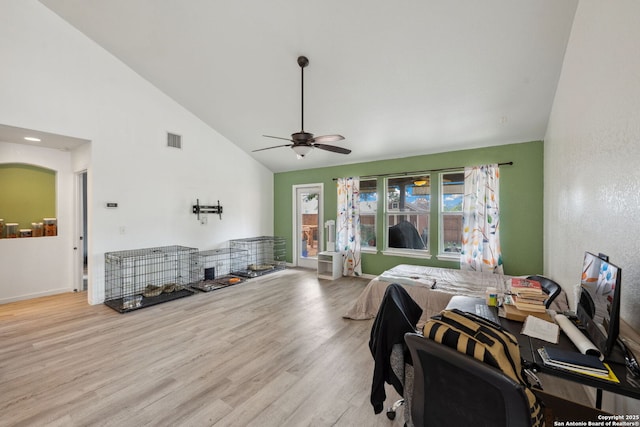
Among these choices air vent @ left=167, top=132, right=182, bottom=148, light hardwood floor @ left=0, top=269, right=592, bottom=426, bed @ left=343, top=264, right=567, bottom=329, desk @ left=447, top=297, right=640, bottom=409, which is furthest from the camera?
air vent @ left=167, top=132, right=182, bottom=148

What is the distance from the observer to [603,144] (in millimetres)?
1666


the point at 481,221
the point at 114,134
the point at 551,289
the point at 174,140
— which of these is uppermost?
the point at 174,140

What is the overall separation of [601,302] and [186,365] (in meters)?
3.04

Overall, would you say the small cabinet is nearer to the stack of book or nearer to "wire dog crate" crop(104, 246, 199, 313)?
"wire dog crate" crop(104, 246, 199, 313)

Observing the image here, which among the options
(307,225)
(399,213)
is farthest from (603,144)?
(307,225)

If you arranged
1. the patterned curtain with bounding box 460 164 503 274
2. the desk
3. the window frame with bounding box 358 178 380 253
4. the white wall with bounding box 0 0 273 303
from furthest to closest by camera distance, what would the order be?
1. the window frame with bounding box 358 178 380 253
2. the patterned curtain with bounding box 460 164 503 274
3. the white wall with bounding box 0 0 273 303
4. the desk

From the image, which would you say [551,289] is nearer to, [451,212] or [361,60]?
[451,212]

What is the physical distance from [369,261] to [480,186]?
2.54 meters

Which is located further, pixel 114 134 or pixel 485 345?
pixel 114 134

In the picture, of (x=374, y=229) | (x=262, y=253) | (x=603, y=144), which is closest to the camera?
(x=603, y=144)

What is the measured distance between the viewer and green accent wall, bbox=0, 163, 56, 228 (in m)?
4.26

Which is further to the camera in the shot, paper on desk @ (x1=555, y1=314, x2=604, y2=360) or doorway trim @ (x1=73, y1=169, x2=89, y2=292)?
doorway trim @ (x1=73, y1=169, x2=89, y2=292)

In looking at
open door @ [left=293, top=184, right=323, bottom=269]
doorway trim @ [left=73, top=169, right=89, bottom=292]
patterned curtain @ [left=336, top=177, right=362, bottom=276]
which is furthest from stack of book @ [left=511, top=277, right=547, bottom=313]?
doorway trim @ [left=73, top=169, right=89, bottom=292]

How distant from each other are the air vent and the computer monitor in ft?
19.1
